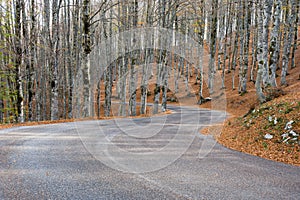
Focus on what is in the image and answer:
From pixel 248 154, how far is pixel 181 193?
4055 mm

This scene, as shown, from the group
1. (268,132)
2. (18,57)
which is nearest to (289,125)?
(268,132)

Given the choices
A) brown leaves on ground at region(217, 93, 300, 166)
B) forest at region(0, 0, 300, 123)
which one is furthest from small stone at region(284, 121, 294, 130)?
forest at region(0, 0, 300, 123)

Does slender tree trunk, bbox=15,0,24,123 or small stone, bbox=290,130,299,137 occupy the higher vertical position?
slender tree trunk, bbox=15,0,24,123

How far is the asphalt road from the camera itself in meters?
3.76

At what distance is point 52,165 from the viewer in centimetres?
497

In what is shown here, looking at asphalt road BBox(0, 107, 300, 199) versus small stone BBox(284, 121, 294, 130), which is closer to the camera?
asphalt road BBox(0, 107, 300, 199)

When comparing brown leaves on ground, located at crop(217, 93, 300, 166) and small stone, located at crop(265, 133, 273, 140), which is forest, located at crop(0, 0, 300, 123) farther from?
small stone, located at crop(265, 133, 273, 140)

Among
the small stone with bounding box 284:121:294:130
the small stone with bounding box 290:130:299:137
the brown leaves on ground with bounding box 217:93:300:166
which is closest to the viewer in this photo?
the brown leaves on ground with bounding box 217:93:300:166

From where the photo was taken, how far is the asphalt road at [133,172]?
12.3ft

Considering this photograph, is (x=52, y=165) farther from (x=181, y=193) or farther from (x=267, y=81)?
(x=267, y=81)

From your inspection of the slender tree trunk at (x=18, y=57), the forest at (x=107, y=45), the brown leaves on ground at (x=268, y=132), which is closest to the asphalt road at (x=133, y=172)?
the brown leaves on ground at (x=268, y=132)

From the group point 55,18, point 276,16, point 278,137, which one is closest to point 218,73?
point 276,16

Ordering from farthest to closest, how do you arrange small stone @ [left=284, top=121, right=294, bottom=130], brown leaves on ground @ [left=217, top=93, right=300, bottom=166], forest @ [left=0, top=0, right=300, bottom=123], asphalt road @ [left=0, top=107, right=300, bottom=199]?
forest @ [left=0, top=0, right=300, bottom=123] < small stone @ [left=284, top=121, right=294, bottom=130] < brown leaves on ground @ [left=217, top=93, right=300, bottom=166] < asphalt road @ [left=0, top=107, right=300, bottom=199]

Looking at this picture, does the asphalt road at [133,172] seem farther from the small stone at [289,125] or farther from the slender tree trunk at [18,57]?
the slender tree trunk at [18,57]
